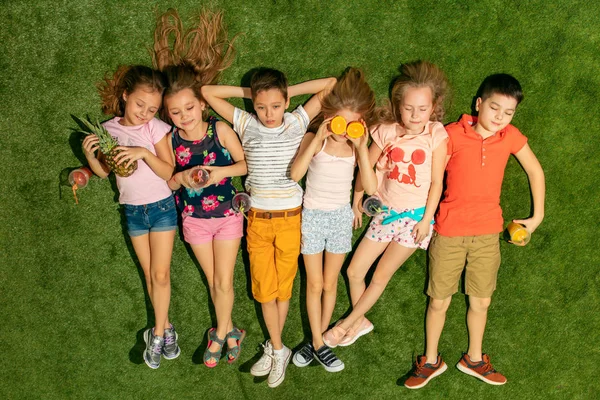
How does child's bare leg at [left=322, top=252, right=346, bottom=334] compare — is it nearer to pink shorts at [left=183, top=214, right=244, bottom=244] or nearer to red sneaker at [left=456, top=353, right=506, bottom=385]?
pink shorts at [left=183, top=214, right=244, bottom=244]

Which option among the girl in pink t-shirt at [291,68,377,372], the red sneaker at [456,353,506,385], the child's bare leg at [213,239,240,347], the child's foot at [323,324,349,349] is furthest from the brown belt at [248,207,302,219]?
the red sneaker at [456,353,506,385]

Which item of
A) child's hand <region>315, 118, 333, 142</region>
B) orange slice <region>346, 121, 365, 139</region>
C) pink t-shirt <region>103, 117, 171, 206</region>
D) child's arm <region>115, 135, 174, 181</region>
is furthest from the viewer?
pink t-shirt <region>103, 117, 171, 206</region>

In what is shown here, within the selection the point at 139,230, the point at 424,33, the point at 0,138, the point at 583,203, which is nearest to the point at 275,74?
the point at 424,33

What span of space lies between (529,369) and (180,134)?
419cm

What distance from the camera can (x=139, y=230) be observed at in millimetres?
4938

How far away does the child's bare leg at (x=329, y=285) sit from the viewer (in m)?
4.97

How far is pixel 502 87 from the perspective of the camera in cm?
461

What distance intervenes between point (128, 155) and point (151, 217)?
66 cm

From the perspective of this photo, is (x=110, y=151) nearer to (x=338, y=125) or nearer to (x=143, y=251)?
(x=143, y=251)

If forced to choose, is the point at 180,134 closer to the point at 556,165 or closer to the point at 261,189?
the point at 261,189

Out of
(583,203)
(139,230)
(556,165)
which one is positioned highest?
(556,165)

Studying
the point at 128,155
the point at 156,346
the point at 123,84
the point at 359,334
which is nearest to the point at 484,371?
the point at 359,334

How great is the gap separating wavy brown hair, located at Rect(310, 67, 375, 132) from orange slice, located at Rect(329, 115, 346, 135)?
26 centimetres

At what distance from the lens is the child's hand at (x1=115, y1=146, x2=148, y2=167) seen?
452 cm
